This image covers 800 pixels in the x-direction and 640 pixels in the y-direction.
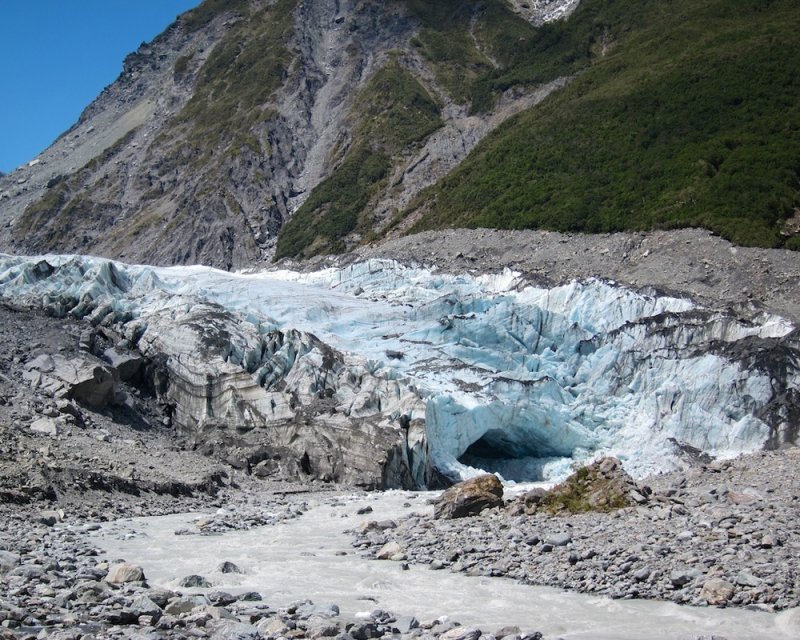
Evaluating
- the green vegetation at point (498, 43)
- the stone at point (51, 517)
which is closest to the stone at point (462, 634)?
the stone at point (51, 517)

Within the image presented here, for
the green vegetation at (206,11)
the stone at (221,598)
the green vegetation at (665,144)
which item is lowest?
the stone at (221,598)

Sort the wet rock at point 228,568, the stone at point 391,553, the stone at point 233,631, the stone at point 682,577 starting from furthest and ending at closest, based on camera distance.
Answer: the stone at point 391,553 < the wet rock at point 228,568 < the stone at point 682,577 < the stone at point 233,631

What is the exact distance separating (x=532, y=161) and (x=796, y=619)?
54.3 metres

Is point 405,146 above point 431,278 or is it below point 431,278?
above

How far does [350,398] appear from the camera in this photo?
27.6m

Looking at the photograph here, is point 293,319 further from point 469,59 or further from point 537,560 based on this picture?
point 469,59

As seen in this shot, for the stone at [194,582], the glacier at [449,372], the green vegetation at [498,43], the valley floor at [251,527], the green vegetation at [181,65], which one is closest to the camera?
the valley floor at [251,527]

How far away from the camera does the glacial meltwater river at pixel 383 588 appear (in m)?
8.98

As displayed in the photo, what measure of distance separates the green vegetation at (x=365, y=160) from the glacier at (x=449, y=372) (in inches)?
1341

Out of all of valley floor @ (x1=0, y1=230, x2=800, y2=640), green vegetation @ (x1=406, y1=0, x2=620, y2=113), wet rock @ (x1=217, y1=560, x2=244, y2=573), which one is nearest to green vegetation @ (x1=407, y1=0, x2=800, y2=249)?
green vegetation @ (x1=406, y1=0, x2=620, y2=113)

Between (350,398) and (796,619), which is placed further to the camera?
(350,398)

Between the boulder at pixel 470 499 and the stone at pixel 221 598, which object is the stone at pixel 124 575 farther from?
the boulder at pixel 470 499

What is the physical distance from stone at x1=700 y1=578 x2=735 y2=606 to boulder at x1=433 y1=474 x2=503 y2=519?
21.6 feet

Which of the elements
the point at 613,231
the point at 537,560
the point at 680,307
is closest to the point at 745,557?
the point at 537,560
